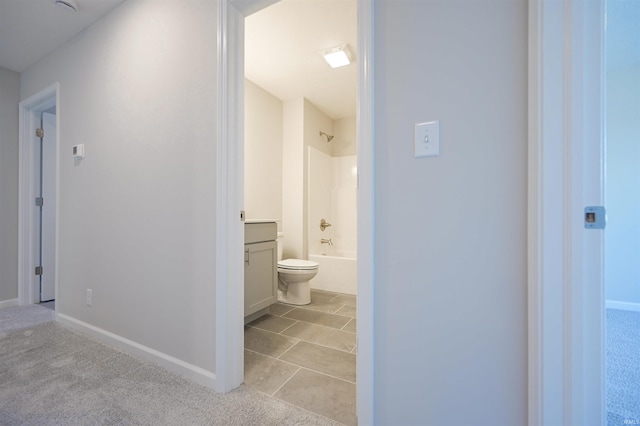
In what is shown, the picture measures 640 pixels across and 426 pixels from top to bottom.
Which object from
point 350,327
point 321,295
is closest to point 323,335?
point 350,327

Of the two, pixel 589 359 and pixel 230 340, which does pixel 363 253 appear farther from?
pixel 230 340

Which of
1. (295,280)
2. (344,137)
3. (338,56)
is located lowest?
(295,280)

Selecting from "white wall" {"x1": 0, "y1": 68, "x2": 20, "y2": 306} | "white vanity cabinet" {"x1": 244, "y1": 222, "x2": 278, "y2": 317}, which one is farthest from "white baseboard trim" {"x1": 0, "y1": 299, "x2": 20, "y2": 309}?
"white vanity cabinet" {"x1": 244, "y1": 222, "x2": 278, "y2": 317}

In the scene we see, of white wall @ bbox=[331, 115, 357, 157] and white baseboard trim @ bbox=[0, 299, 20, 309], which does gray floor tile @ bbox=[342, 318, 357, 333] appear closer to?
white wall @ bbox=[331, 115, 357, 157]

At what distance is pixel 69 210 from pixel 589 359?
127 inches

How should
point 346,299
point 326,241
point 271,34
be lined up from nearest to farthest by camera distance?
point 271,34, point 346,299, point 326,241

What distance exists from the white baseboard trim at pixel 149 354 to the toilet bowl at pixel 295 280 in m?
1.29

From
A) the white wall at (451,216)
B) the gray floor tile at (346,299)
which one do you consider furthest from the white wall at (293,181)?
the white wall at (451,216)

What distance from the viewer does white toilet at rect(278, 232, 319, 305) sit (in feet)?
8.97

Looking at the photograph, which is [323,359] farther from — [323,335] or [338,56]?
[338,56]

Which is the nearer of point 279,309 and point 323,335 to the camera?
point 323,335

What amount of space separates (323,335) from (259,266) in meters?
0.77

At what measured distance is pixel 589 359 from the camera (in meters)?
0.75

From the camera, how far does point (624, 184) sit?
9.00ft
